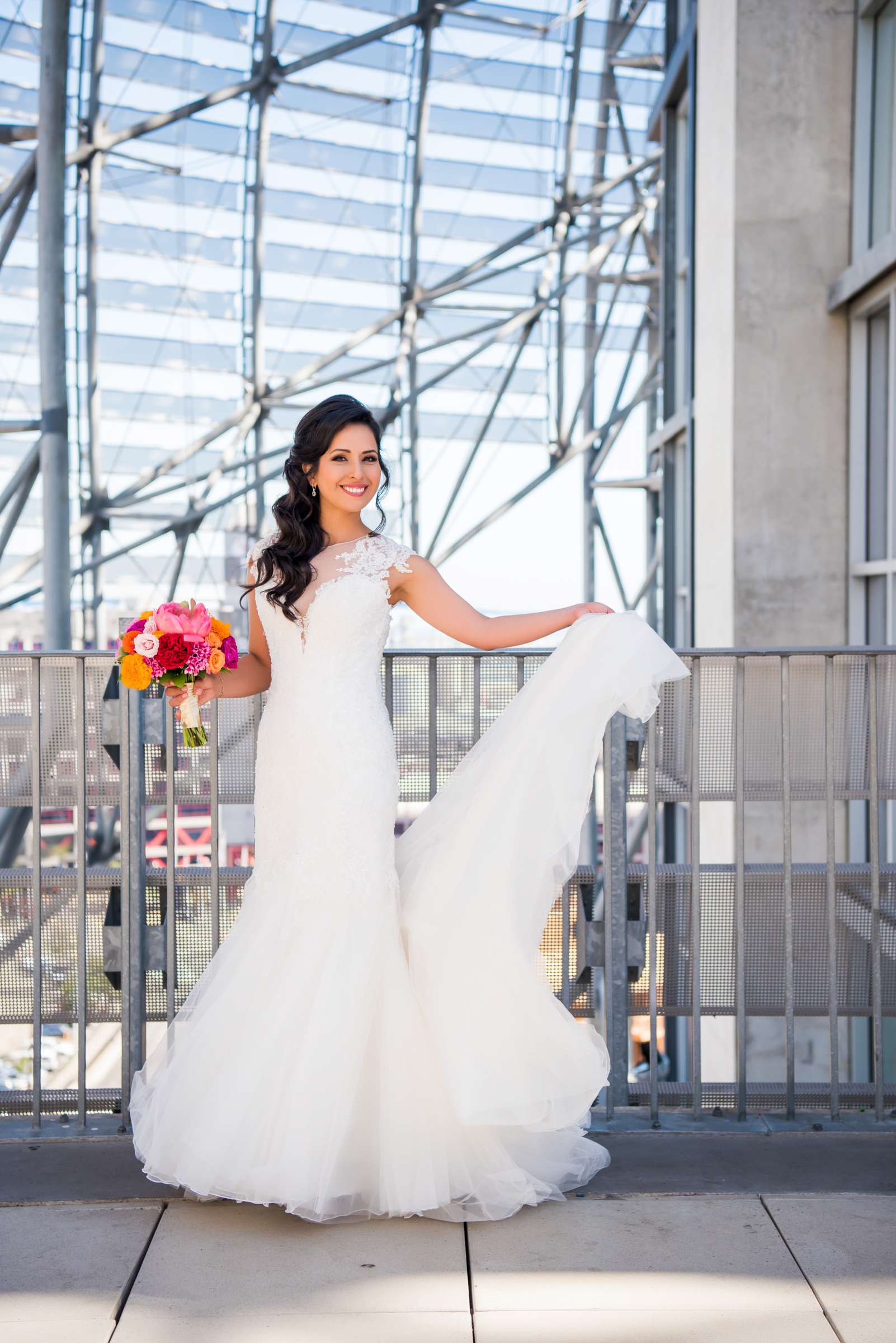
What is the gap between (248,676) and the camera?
2.98 m

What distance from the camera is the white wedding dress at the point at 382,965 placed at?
248 cm

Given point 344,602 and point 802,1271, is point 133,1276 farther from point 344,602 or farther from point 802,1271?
point 344,602

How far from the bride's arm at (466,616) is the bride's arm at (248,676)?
390 mm

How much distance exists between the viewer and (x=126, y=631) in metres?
2.70

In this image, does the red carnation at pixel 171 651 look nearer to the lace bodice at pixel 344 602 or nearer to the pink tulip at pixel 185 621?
the pink tulip at pixel 185 621

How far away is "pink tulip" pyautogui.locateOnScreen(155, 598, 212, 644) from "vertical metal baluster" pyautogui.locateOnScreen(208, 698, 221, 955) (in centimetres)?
47

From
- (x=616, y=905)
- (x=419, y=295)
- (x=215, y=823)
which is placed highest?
(x=419, y=295)

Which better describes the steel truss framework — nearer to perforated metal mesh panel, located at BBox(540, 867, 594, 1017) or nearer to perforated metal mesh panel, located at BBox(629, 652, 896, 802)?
perforated metal mesh panel, located at BBox(629, 652, 896, 802)

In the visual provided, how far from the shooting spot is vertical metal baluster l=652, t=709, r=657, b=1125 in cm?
310

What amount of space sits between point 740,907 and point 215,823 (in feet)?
4.57

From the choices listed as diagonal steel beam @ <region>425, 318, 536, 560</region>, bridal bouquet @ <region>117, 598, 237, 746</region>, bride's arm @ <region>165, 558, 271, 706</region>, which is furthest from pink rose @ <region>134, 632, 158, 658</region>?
diagonal steel beam @ <region>425, 318, 536, 560</region>

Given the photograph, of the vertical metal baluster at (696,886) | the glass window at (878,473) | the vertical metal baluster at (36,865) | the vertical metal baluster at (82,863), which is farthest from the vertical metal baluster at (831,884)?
the glass window at (878,473)

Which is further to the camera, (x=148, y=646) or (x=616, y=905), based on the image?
(x=616, y=905)

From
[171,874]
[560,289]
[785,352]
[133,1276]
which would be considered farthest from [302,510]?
[560,289]
